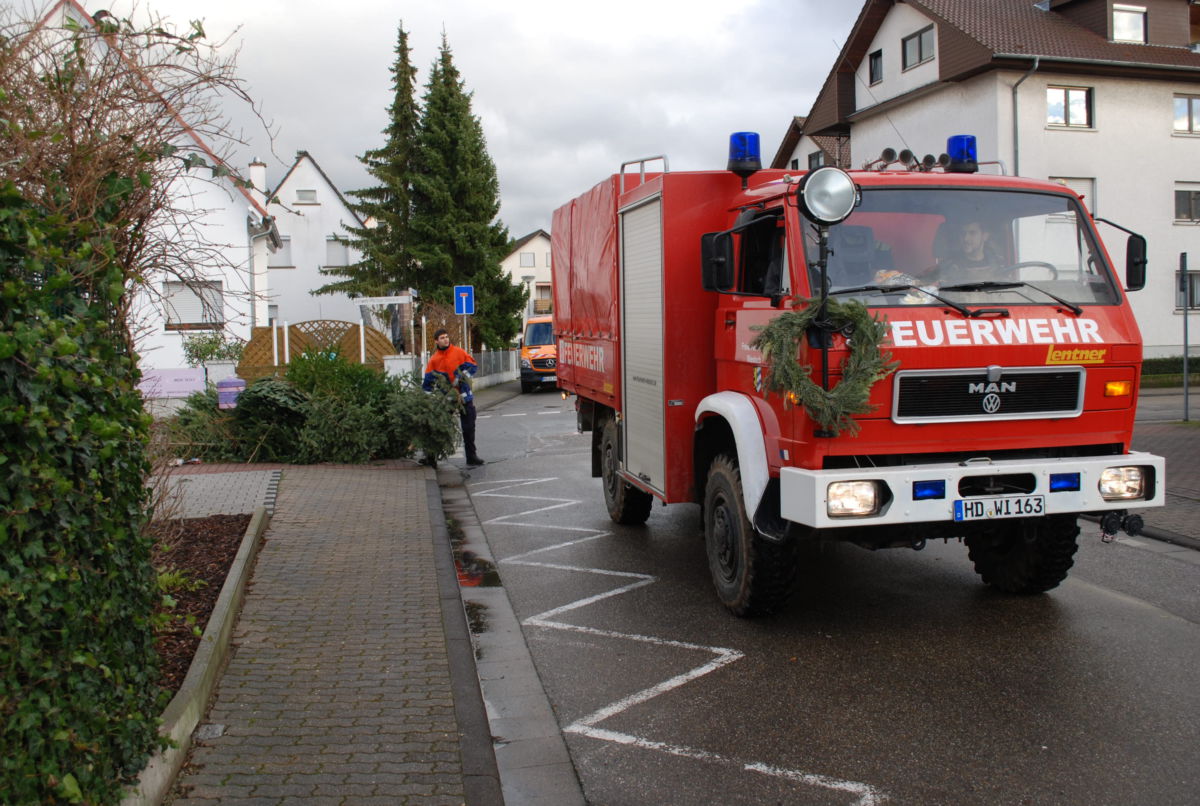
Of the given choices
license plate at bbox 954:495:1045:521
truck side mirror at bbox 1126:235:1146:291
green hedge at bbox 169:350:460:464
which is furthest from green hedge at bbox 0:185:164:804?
green hedge at bbox 169:350:460:464

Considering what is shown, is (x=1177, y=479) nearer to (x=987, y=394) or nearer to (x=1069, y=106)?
(x=987, y=394)

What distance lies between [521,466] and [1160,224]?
24.8 metres

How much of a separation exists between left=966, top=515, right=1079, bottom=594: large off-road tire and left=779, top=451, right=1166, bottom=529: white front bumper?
1.47 feet

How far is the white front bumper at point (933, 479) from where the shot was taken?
16.5 ft

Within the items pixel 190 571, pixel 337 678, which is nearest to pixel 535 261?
pixel 190 571

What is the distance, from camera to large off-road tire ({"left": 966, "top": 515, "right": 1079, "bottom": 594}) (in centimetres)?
598

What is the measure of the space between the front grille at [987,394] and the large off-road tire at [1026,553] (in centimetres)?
73

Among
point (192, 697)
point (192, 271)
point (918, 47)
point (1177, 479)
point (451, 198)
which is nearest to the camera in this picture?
point (192, 697)

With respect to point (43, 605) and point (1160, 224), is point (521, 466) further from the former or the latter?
point (1160, 224)

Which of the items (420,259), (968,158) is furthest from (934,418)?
(420,259)

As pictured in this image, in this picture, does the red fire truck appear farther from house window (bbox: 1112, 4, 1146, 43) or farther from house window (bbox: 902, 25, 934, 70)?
house window (bbox: 1112, 4, 1146, 43)

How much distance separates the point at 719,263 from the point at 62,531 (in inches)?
153

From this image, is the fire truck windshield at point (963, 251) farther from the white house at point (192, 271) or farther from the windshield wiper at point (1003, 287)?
the white house at point (192, 271)

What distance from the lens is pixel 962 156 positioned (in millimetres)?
6617
